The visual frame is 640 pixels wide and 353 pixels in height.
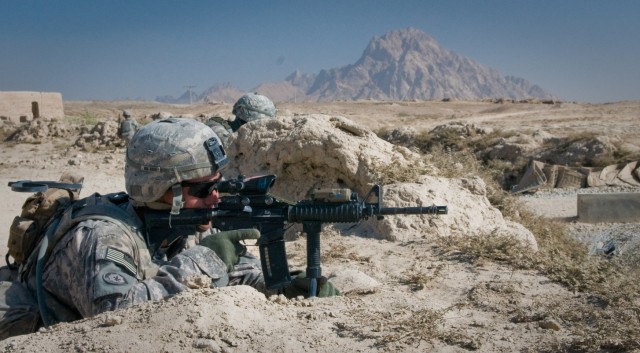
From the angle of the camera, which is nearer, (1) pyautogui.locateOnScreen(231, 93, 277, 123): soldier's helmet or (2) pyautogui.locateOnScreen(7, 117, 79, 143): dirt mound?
(1) pyautogui.locateOnScreen(231, 93, 277, 123): soldier's helmet

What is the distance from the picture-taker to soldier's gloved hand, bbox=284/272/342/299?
11.4 ft

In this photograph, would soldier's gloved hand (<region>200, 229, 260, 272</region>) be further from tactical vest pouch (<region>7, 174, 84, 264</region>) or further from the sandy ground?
tactical vest pouch (<region>7, 174, 84, 264</region>)

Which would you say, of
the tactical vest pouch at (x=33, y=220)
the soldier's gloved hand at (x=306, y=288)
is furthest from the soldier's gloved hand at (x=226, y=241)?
the tactical vest pouch at (x=33, y=220)

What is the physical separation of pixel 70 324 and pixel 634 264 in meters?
5.26

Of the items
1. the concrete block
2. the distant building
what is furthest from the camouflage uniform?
the distant building

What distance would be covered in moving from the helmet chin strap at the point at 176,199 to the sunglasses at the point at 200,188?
0.06 metres

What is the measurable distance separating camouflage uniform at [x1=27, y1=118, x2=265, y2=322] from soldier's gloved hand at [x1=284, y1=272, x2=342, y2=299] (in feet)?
1.66

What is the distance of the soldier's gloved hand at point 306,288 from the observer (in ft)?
11.4

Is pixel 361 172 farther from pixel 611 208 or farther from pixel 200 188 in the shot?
pixel 611 208

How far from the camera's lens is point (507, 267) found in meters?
4.43

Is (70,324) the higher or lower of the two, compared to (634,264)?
higher

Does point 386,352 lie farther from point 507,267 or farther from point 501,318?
point 507,267

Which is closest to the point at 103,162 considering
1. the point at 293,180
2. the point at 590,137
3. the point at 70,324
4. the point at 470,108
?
the point at 293,180

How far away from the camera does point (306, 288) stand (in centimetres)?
353
